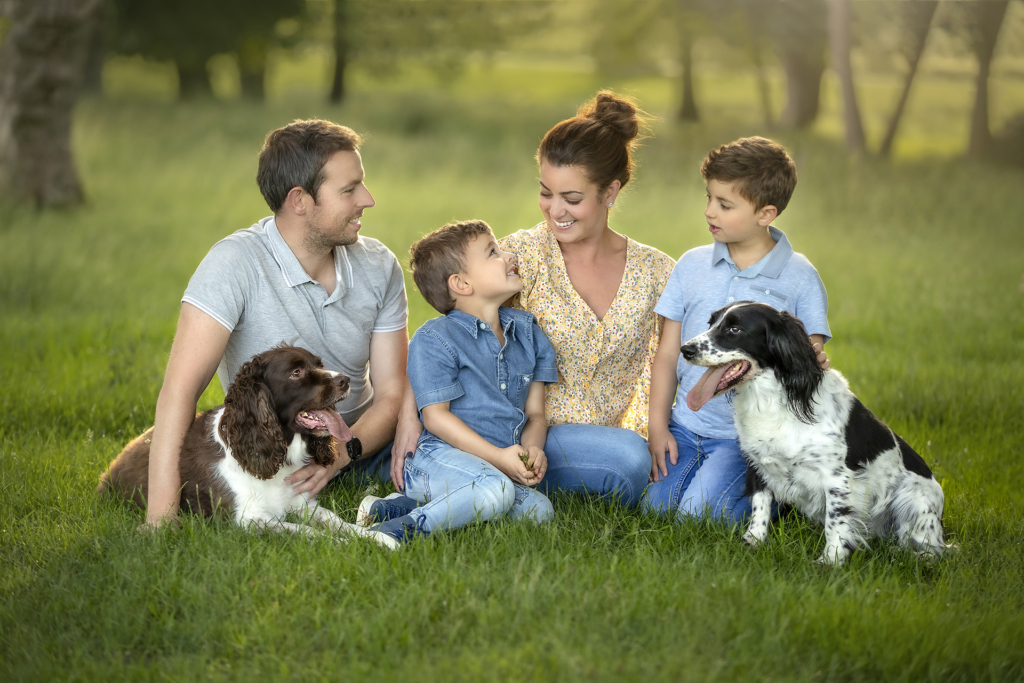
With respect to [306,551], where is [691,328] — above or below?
above

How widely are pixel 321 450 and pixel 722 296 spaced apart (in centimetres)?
198

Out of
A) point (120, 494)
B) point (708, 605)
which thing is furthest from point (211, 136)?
point (708, 605)

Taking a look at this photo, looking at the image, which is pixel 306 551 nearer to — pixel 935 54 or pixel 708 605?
pixel 708 605

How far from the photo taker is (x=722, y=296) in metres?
3.89

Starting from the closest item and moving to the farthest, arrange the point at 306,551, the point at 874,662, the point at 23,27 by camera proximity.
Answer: the point at 874,662
the point at 306,551
the point at 23,27

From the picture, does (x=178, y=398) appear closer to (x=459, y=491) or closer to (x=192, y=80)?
(x=459, y=491)

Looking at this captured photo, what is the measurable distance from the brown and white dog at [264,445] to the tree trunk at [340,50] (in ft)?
70.5

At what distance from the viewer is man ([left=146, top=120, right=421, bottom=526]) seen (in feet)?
11.7

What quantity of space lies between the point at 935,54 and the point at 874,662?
19.4 metres

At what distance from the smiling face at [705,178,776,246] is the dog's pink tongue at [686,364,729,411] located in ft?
2.64

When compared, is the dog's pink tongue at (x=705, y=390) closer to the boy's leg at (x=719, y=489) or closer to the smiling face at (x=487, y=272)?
the boy's leg at (x=719, y=489)

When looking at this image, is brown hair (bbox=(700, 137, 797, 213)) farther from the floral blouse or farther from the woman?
the floral blouse

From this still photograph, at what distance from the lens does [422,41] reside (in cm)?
2411

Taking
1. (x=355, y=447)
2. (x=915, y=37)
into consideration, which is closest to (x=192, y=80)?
(x=915, y=37)
